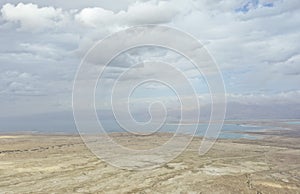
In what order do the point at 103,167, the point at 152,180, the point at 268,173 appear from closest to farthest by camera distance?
1. the point at 152,180
2. the point at 268,173
3. the point at 103,167

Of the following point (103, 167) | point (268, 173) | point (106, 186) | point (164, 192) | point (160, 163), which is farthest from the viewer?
point (160, 163)

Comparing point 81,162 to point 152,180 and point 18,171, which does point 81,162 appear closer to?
point 18,171

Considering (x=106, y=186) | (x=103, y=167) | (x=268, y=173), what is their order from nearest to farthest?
(x=106, y=186) < (x=268, y=173) < (x=103, y=167)

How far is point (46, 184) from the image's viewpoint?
3322 cm

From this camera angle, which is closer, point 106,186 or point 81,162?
point 106,186

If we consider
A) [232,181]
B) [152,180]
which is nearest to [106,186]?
[152,180]

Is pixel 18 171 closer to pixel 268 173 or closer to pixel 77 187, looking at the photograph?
pixel 77 187

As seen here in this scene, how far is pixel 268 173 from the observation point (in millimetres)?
38906

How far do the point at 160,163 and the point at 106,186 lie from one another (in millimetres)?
14754

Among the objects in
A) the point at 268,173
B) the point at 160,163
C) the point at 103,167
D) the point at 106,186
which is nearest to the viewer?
the point at 106,186

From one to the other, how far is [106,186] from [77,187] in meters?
2.77

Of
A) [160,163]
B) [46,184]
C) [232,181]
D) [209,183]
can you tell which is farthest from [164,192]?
[160,163]

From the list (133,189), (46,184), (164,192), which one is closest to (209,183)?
(164,192)

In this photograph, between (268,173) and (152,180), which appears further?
(268,173)
